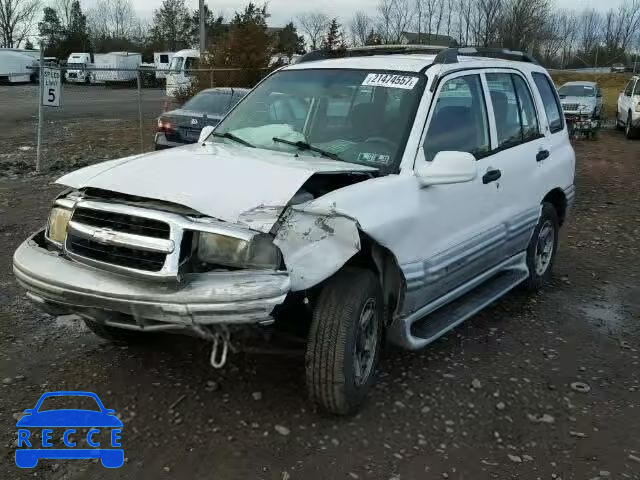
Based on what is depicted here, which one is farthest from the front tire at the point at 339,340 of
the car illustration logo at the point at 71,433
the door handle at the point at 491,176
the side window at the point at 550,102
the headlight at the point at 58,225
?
the side window at the point at 550,102

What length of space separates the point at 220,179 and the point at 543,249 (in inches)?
132

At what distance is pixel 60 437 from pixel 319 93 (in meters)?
2.63

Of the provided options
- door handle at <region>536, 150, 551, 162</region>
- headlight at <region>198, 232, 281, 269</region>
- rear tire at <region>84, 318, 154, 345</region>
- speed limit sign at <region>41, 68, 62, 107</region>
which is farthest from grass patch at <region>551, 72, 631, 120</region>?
headlight at <region>198, 232, 281, 269</region>

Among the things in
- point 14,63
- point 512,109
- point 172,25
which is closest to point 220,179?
point 512,109

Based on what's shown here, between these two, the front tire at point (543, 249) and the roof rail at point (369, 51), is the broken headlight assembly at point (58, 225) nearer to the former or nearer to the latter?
the roof rail at point (369, 51)

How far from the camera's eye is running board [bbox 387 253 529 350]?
3.80 m

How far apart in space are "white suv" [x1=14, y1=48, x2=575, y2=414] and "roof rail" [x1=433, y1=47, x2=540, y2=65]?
0.06ft

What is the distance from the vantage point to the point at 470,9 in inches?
1880

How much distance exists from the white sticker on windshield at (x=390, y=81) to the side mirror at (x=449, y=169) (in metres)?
0.66

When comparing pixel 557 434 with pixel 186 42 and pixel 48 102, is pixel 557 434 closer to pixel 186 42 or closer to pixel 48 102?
pixel 48 102

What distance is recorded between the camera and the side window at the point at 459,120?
4.13 metres

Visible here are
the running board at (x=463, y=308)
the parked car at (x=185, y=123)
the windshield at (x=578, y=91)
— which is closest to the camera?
the running board at (x=463, y=308)

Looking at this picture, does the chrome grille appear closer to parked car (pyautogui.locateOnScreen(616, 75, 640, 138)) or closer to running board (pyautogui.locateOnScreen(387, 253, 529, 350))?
running board (pyautogui.locateOnScreen(387, 253, 529, 350))

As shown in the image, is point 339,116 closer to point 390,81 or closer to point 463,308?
point 390,81
